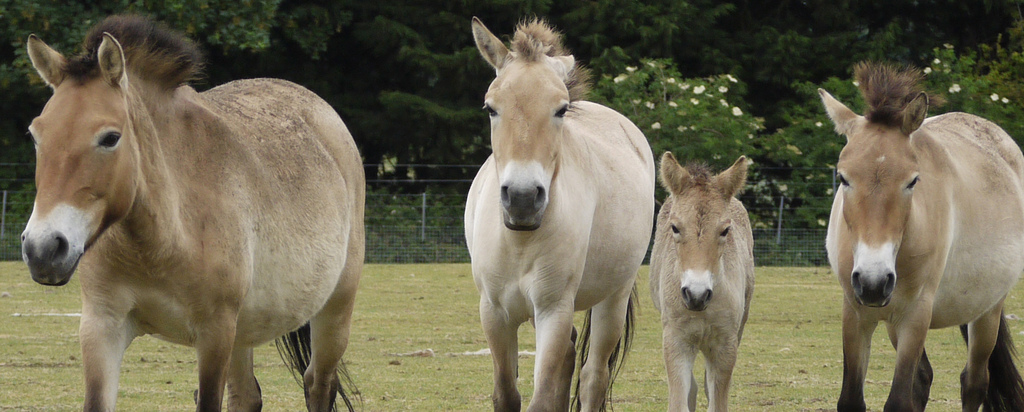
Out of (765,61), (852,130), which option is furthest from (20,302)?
(765,61)

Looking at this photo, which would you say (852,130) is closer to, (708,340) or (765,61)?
(708,340)

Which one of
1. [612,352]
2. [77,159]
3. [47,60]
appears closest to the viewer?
[77,159]

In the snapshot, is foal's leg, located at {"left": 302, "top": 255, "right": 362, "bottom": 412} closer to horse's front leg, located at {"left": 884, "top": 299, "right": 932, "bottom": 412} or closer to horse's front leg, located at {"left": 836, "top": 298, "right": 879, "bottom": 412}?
horse's front leg, located at {"left": 836, "top": 298, "right": 879, "bottom": 412}

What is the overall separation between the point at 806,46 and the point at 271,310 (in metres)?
20.6

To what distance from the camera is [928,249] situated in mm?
4941

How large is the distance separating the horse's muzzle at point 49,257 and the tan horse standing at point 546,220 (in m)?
1.60

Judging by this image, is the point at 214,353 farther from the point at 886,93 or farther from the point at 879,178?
the point at 886,93

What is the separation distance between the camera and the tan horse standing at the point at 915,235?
4.65 m

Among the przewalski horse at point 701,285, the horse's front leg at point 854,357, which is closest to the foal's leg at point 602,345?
the przewalski horse at point 701,285

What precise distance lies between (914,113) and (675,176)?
A: 145 centimetres

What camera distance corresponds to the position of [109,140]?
11.0ft

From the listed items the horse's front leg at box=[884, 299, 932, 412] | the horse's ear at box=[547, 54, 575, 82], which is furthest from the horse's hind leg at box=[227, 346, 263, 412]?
the horse's front leg at box=[884, 299, 932, 412]

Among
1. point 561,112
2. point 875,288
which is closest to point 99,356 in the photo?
point 561,112

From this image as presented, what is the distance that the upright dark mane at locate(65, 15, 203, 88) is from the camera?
383cm
